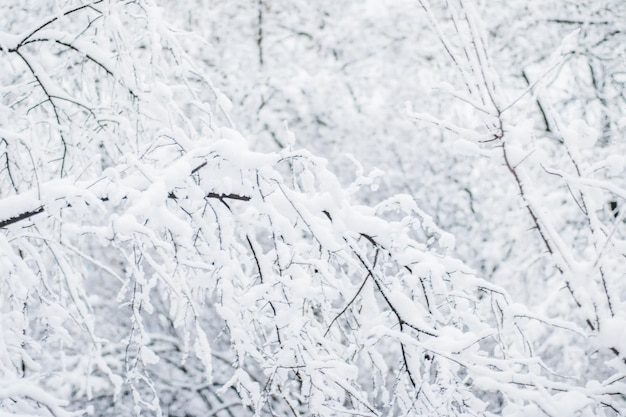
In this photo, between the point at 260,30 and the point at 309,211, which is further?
the point at 260,30

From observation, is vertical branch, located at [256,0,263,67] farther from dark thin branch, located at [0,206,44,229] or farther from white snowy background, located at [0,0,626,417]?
dark thin branch, located at [0,206,44,229]

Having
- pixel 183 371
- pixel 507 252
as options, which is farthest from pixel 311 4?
pixel 183 371

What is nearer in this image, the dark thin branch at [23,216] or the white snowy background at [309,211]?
the white snowy background at [309,211]

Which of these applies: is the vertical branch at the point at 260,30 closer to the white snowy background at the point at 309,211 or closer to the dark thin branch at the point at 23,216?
the white snowy background at the point at 309,211

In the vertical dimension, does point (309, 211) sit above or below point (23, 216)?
below

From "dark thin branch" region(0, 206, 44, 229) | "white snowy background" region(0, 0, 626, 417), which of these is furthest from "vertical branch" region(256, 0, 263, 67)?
"dark thin branch" region(0, 206, 44, 229)

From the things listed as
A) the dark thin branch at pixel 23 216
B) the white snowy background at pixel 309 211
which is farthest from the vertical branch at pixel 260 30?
the dark thin branch at pixel 23 216

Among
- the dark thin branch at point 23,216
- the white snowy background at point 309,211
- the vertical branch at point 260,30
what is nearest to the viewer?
the white snowy background at point 309,211

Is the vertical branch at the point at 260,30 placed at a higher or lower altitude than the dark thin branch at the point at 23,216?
higher

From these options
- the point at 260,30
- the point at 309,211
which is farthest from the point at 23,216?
the point at 260,30

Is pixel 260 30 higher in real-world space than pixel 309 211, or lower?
higher

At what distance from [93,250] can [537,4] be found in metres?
5.69

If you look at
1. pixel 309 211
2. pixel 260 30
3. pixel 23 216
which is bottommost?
pixel 309 211

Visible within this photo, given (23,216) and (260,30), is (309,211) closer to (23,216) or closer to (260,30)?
(23,216)
